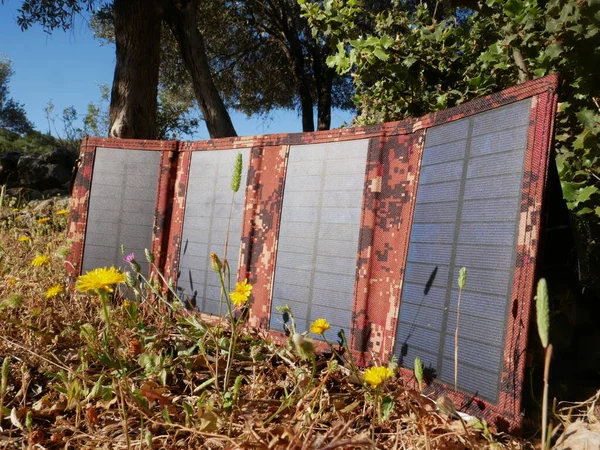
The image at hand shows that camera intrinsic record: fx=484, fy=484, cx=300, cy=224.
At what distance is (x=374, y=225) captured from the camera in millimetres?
2816

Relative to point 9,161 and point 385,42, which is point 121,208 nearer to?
point 385,42

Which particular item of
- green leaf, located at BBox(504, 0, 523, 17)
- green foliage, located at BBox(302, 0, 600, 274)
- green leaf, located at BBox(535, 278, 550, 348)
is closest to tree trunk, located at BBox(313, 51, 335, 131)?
green foliage, located at BBox(302, 0, 600, 274)

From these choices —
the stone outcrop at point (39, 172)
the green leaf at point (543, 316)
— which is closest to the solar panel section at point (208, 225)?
the green leaf at point (543, 316)

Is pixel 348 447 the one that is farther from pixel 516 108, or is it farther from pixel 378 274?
pixel 516 108

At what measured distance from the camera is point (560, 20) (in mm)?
2725

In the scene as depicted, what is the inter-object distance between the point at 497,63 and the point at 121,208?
3075 millimetres

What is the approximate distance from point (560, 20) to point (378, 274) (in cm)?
176

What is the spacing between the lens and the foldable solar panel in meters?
2.13

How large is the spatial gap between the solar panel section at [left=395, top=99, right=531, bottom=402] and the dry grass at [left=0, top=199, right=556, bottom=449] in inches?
10.4

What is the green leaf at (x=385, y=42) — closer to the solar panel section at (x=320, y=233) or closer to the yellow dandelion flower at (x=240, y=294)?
the solar panel section at (x=320, y=233)

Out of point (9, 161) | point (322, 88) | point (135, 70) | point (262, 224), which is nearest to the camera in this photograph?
point (262, 224)

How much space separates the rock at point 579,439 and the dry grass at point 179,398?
20 cm

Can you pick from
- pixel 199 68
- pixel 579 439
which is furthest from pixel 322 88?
pixel 579 439

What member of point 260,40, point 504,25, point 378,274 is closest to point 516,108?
point 378,274
